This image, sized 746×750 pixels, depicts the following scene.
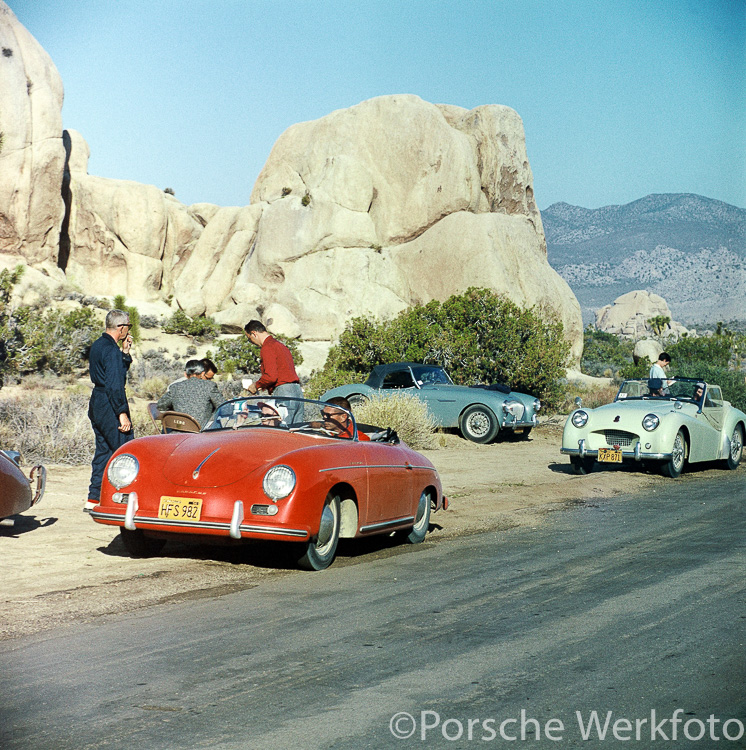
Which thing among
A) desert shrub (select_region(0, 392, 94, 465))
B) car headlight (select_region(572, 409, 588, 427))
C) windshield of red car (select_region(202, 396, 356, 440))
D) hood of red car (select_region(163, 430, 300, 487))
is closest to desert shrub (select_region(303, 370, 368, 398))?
desert shrub (select_region(0, 392, 94, 465))

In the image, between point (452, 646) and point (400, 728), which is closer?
point (400, 728)

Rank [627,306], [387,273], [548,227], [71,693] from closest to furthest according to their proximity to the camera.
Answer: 1. [71,693]
2. [387,273]
3. [627,306]
4. [548,227]

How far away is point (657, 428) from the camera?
47.0ft

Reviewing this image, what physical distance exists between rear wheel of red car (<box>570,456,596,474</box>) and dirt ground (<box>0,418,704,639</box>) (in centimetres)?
101

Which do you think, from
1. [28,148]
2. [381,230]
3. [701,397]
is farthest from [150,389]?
[381,230]

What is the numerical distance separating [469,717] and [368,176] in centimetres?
4826

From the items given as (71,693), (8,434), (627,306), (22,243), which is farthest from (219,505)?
(627,306)

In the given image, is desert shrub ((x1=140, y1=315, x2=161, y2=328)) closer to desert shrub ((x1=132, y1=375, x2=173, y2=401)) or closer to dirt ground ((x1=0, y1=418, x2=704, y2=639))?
desert shrub ((x1=132, y1=375, x2=173, y2=401))

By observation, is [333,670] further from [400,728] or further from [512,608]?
[512,608]

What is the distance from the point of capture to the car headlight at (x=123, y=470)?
23.0ft

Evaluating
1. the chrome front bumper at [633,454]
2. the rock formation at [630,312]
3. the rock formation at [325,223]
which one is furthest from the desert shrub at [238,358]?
the rock formation at [630,312]

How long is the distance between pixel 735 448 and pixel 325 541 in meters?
11.6

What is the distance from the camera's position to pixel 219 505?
662 centimetres

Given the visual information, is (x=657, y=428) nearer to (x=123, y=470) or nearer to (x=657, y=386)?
(x=657, y=386)
